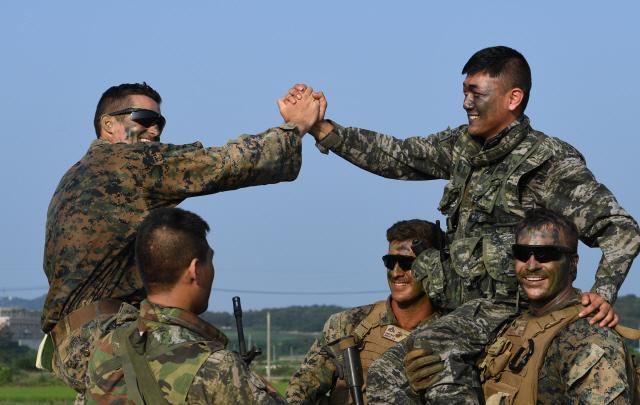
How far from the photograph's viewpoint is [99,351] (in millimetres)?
7738

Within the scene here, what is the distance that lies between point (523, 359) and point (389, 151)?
7.86 feet

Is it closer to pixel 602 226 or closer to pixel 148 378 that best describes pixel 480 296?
pixel 602 226

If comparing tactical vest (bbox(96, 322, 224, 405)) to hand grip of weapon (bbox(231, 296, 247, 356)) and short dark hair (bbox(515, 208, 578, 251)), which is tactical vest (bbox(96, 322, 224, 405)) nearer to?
hand grip of weapon (bbox(231, 296, 247, 356))

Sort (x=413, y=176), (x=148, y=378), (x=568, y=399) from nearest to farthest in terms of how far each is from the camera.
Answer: (x=148, y=378), (x=568, y=399), (x=413, y=176)

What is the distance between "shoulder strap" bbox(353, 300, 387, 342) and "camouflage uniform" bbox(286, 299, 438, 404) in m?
0.03

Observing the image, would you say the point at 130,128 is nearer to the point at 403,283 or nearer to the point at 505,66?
the point at 505,66

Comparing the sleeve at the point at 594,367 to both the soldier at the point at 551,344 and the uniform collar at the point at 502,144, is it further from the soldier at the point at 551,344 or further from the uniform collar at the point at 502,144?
the uniform collar at the point at 502,144

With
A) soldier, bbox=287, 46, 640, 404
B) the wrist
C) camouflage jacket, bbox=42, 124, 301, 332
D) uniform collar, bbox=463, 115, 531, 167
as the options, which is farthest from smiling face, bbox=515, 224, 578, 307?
the wrist

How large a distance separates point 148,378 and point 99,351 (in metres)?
0.52

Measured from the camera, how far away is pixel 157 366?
24.2 feet

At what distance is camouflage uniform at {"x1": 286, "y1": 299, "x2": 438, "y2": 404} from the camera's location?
39.9ft

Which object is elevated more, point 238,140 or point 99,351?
point 238,140

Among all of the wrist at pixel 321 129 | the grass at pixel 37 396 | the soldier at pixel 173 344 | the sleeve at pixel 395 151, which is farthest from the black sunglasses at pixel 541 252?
the grass at pixel 37 396

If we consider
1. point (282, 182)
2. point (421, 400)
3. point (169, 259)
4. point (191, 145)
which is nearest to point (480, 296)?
point (421, 400)
